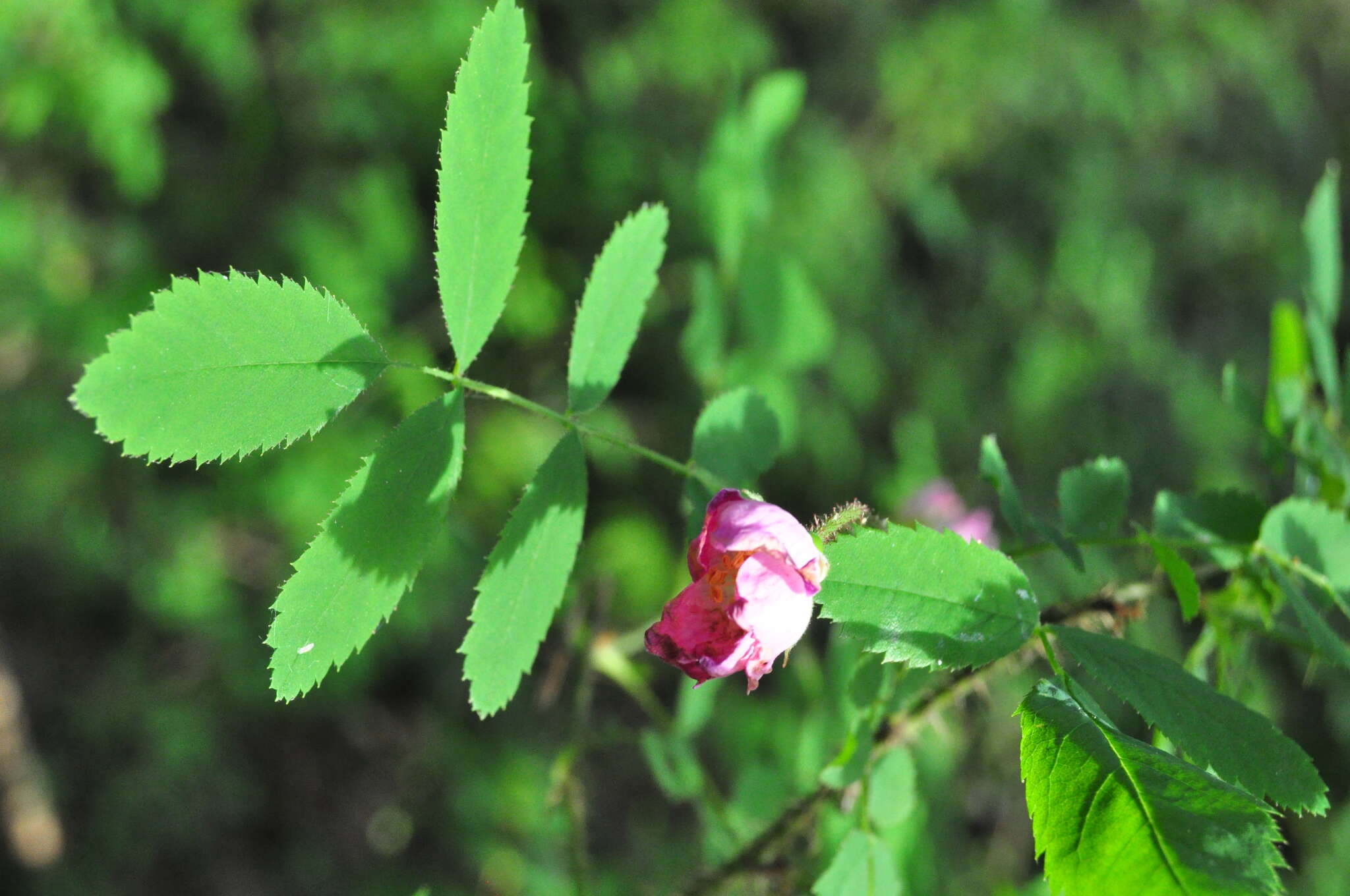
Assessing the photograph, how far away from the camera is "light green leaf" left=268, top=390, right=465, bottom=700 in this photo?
759 millimetres

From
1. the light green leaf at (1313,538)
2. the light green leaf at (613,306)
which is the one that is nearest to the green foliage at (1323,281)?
the light green leaf at (1313,538)

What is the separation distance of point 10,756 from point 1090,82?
174 inches

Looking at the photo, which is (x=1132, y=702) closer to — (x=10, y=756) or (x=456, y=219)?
(x=456, y=219)

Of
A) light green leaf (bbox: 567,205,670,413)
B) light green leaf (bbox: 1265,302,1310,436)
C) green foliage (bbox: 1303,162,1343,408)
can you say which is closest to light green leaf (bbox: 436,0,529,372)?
light green leaf (bbox: 567,205,670,413)

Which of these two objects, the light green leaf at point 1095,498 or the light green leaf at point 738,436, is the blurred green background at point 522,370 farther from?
the light green leaf at point 1095,498

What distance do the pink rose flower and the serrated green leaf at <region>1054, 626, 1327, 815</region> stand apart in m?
0.26

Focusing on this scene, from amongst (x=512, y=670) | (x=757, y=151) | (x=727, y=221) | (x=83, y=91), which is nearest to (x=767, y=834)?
(x=512, y=670)

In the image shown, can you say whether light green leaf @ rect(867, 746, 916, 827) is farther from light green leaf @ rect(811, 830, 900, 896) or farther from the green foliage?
the green foliage

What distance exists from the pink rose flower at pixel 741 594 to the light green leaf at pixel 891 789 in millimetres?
369

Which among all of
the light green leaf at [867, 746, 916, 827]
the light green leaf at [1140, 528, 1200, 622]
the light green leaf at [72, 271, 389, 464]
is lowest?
the light green leaf at [867, 746, 916, 827]

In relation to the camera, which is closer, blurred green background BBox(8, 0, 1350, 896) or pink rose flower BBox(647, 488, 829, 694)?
pink rose flower BBox(647, 488, 829, 694)

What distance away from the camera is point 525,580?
0.88 meters

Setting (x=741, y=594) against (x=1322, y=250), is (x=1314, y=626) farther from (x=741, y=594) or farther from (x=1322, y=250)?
(x=1322, y=250)

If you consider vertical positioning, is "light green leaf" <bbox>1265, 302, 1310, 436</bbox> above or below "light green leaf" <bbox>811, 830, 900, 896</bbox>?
above
